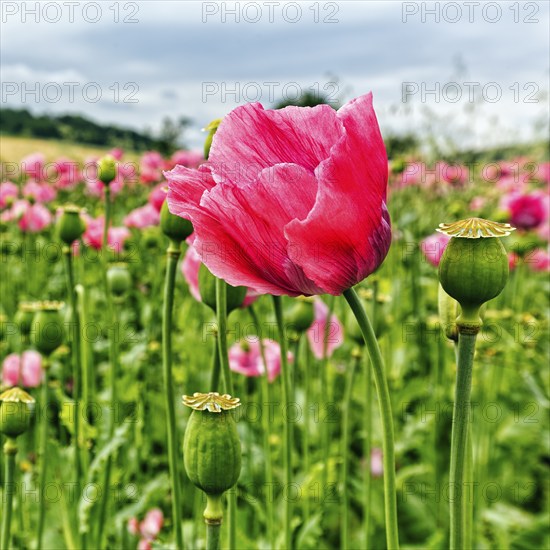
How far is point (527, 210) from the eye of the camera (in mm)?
1992

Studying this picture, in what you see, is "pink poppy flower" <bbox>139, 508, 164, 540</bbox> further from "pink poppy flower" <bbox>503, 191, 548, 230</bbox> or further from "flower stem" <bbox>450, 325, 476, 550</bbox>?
"pink poppy flower" <bbox>503, 191, 548, 230</bbox>

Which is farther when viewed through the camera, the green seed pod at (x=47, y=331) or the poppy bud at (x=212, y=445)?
the green seed pod at (x=47, y=331)

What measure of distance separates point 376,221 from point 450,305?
11 centimetres

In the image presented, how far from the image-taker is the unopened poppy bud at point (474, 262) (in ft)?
1.17

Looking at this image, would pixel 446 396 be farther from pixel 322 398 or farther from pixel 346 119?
pixel 346 119

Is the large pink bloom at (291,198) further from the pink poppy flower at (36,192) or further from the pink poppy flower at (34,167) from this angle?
the pink poppy flower at (34,167)

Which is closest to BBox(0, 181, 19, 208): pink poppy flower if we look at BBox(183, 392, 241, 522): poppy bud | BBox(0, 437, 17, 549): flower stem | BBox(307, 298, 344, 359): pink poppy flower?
BBox(307, 298, 344, 359): pink poppy flower

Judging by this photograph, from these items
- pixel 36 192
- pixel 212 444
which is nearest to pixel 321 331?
pixel 212 444

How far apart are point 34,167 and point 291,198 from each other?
266 cm

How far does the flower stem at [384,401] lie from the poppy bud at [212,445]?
101 mm

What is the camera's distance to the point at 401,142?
9.36ft

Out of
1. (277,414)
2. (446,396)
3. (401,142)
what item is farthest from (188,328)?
(401,142)

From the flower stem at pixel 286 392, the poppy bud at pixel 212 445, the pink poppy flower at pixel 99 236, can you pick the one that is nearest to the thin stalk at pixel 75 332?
the flower stem at pixel 286 392

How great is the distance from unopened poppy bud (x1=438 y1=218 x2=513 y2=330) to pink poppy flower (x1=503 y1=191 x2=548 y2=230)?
1.73 m
